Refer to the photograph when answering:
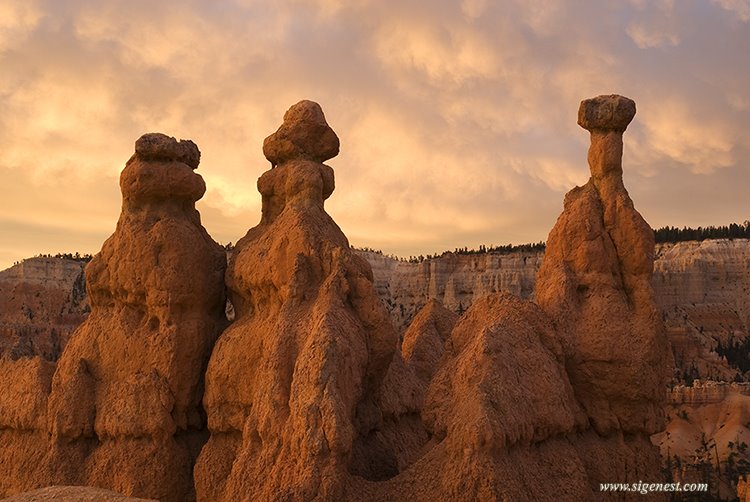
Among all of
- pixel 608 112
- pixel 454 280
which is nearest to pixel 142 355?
pixel 608 112

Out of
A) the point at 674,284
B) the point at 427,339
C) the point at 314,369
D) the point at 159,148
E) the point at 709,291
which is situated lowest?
the point at 314,369

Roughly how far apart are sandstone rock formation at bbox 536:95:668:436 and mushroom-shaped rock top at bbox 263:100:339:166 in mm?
4081

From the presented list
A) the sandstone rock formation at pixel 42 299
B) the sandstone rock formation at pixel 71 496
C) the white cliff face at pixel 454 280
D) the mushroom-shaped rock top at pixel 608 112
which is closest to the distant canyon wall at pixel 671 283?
the white cliff face at pixel 454 280

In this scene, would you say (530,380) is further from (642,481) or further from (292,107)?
(292,107)

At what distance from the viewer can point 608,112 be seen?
15016mm

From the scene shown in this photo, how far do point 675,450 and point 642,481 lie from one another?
100 feet

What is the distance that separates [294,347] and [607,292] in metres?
5.19

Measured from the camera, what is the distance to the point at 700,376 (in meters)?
61.4

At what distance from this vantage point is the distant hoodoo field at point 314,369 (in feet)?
37.2

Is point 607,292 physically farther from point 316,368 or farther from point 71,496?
point 71,496

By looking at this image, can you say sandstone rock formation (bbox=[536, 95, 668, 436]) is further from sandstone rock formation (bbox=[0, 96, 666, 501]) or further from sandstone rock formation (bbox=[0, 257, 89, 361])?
sandstone rock formation (bbox=[0, 257, 89, 361])

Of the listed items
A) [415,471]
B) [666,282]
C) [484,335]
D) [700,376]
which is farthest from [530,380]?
[666,282]

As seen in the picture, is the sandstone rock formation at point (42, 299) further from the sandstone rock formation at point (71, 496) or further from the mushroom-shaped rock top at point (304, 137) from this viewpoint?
the sandstone rock formation at point (71, 496)

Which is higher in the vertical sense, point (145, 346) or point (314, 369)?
point (145, 346)
